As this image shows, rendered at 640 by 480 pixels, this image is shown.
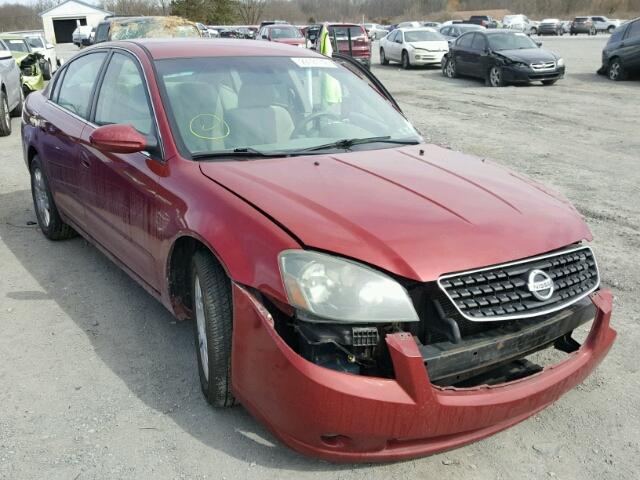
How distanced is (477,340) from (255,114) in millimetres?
1860

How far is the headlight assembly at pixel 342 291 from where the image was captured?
7.79ft

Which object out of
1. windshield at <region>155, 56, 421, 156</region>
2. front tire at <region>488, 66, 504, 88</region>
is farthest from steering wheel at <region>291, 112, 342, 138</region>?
front tire at <region>488, 66, 504, 88</region>

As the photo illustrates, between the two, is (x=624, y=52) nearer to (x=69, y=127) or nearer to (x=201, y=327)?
(x=69, y=127)

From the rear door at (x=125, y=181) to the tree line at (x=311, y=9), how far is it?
5650cm

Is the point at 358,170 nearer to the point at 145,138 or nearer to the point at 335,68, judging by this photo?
the point at 145,138

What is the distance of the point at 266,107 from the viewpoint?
3709mm

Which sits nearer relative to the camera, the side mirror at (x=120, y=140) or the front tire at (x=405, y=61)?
the side mirror at (x=120, y=140)

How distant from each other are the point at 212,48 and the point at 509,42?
1612cm

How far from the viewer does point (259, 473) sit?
2664 mm

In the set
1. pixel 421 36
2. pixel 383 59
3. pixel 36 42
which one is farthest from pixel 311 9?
pixel 36 42

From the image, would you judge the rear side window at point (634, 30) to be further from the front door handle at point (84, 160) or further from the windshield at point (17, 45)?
the front door handle at point (84, 160)

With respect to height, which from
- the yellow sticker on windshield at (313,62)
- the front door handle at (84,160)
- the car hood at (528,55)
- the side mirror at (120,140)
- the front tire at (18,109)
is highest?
the yellow sticker on windshield at (313,62)

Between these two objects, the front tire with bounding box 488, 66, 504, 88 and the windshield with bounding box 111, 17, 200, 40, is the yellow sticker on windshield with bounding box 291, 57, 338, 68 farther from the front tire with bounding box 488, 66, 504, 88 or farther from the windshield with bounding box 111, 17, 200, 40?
the front tire with bounding box 488, 66, 504, 88

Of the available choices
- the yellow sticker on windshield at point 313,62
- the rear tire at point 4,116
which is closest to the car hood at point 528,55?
the rear tire at point 4,116
